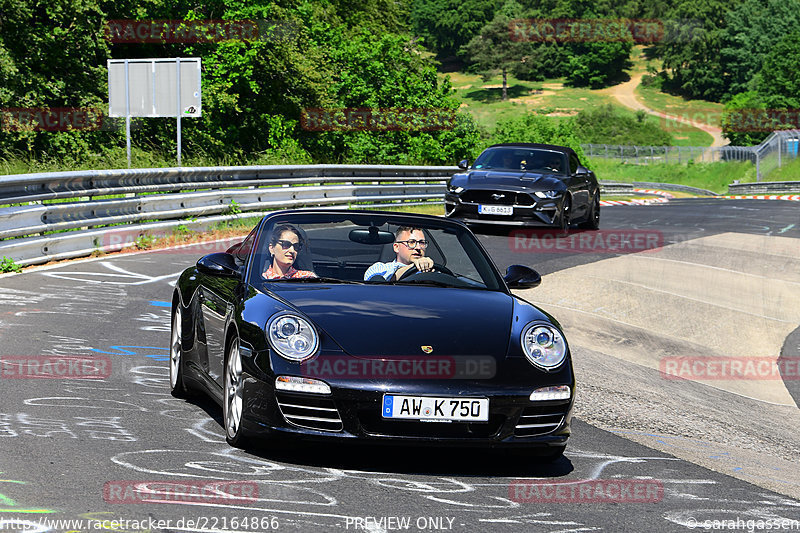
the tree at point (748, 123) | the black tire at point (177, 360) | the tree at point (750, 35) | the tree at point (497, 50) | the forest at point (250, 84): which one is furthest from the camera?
the tree at point (497, 50)

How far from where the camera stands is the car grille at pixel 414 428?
17.7 ft

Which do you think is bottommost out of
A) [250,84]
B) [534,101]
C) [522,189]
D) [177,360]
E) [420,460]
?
[420,460]

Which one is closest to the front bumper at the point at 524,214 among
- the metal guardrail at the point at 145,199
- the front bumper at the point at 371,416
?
the metal guardrail at the point at 145,199

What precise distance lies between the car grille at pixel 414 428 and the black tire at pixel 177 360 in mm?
2119

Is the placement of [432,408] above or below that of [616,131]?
below

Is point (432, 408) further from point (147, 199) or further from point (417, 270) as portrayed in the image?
point (147, 199)

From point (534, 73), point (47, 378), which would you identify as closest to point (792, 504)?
point (47, 378)

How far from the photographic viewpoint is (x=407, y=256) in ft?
22.6

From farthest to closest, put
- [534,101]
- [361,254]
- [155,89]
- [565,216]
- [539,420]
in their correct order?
[534,101], [155,89], [565,216], [361,254], [539,420]

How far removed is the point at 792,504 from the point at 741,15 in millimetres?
161519

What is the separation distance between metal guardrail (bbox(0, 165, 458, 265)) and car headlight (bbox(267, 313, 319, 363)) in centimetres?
846

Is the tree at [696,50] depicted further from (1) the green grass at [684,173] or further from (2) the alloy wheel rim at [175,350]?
(2) the alloy wheel rim at [175,350]

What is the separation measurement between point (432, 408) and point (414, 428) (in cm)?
13

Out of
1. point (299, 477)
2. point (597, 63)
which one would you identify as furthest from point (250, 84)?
point (597, 63)
